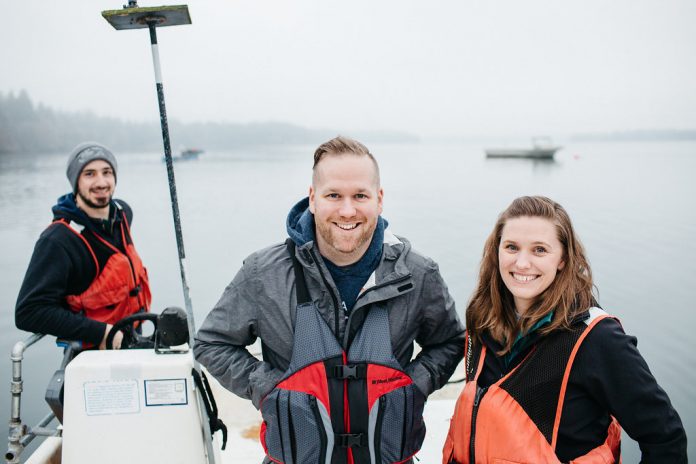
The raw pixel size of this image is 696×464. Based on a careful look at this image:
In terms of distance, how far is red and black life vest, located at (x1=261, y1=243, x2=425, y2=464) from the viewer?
5.16 ft

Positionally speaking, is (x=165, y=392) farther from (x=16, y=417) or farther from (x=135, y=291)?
(x=135, y=291)

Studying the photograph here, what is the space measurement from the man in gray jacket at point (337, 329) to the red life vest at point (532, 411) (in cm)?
24

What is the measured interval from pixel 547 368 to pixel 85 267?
220 centimetres

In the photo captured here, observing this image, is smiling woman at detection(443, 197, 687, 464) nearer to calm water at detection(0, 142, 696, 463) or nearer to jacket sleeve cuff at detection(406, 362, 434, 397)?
jacket sleeve cuff at detection(406, 362, 434, 397)

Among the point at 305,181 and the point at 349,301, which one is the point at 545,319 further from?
the point at 305,181

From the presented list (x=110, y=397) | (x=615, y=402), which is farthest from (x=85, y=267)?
(x=615, y=402)

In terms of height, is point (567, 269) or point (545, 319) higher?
point (567, 269)

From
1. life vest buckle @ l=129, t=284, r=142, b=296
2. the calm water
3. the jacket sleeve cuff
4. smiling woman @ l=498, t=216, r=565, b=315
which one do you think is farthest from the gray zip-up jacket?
the calm water

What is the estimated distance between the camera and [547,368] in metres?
1.47

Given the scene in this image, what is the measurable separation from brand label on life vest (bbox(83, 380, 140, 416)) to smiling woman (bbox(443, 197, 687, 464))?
1.22 meters

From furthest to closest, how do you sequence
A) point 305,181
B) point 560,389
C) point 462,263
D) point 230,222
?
point 305,181, point 230,222, point 462,263, point 560,389

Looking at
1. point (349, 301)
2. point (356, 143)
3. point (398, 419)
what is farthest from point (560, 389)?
point (356, 143)

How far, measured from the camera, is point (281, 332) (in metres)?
1.66

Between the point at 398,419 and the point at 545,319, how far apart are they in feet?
1.85
